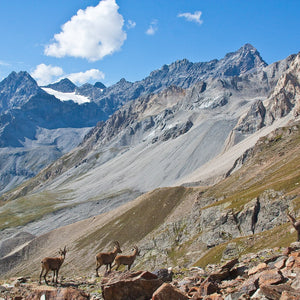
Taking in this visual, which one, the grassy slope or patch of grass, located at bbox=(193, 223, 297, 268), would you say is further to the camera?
the grassy slope

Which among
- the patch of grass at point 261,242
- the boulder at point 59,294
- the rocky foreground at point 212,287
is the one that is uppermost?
the boulder at point 59,294

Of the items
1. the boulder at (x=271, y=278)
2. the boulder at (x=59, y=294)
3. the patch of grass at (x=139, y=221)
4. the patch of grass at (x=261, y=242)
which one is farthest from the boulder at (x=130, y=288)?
the patch of grass at (x=139, y=221)

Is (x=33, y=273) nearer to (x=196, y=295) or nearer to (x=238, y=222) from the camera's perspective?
(x=238, y=222)

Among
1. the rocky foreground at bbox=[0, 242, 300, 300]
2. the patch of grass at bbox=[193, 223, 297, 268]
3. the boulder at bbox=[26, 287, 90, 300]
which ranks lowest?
the patch of grass at bbox=[193, 223, 297, 268]

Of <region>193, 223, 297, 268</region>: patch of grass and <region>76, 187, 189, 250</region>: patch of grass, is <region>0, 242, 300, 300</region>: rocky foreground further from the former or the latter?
<region>76, 187, 189, 250</region>: patch of grass

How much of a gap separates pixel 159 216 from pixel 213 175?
5559 centimetres

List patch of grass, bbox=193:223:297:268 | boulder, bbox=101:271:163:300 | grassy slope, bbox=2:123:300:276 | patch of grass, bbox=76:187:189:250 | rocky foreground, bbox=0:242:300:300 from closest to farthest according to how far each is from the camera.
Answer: rocky foreground, bbox=0:242:300:300 < boulder, bbox=101:271:163:300 < patch of grass, bbox=193:223:297:268 < grassy slope, bbox=2:123:300:276 < patch of grass, bbox=76:187:189:250

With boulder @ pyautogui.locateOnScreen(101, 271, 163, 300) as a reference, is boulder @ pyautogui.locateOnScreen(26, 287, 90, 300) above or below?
above

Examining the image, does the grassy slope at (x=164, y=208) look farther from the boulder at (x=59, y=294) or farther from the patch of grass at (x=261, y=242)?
the boulder at (x=59, y=294)

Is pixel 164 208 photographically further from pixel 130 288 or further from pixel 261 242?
pixel 130 288

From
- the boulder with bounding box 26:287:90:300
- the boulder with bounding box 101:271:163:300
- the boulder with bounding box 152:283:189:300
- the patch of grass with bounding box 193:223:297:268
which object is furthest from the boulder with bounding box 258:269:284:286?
the patch of grass with bounding box 193:223:297:268

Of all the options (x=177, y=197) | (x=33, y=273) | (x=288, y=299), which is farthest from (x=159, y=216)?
(x=288, y=299)

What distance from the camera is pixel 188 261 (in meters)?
55.7

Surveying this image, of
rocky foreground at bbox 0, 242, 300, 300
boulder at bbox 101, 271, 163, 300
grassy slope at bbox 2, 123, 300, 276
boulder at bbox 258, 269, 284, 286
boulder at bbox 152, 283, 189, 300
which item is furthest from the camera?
grassy slope at bbox 2, 123, 300, 276
